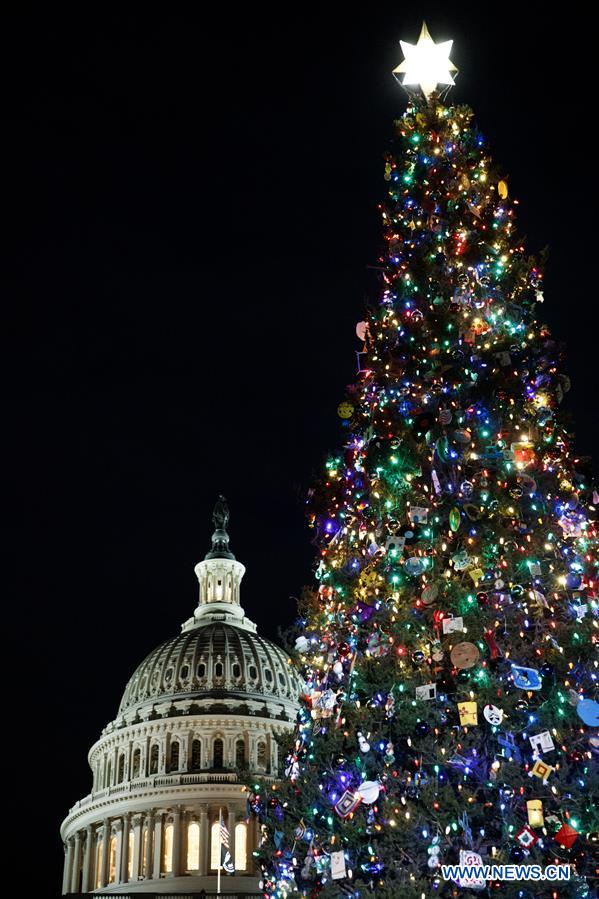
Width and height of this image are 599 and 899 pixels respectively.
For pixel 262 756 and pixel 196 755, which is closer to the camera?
pixel 196 755

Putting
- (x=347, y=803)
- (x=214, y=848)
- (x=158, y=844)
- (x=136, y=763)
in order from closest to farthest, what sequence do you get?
(x=347, y=803) → (x=214, y=848) → (x=158, y=844) → (x=136, y=763)

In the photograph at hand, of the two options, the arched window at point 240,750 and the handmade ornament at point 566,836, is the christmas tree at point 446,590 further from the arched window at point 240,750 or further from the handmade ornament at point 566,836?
the arched window at point 240,750

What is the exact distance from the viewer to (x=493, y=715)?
14.5m

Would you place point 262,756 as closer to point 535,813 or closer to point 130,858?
point 130,858

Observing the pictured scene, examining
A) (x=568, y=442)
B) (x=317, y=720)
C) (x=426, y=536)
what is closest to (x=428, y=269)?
(x=568, y=442)

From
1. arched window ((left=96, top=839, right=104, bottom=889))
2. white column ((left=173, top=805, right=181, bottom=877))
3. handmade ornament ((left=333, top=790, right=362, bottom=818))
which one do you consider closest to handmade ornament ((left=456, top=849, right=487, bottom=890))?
handmade ornament ((left=333, top=790, right=362, bottom=818))

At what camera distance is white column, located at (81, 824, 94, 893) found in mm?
84931

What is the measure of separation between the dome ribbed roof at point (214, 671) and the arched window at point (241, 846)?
15.7 metres

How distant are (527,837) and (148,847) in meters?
73.8

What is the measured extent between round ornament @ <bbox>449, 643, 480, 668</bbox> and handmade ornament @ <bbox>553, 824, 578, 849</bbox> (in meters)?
2.61

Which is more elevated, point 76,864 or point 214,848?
point 76,864

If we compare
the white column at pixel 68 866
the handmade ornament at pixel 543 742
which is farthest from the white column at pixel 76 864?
the handmade ornament at pixel 543 742

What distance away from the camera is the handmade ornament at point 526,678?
48.0 ft

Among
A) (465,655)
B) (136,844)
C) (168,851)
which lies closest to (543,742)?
(465,655)
